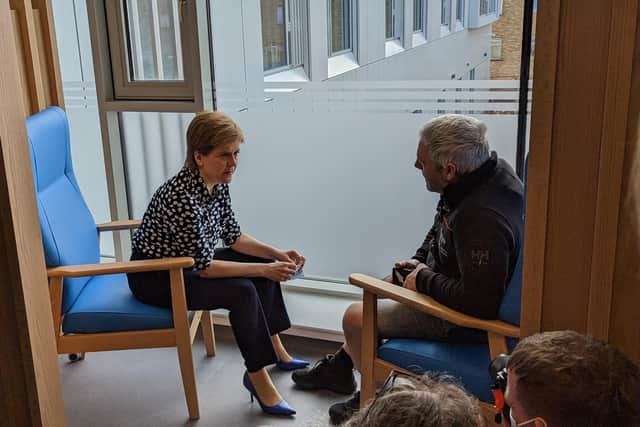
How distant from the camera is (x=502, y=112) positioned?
2.48 meters

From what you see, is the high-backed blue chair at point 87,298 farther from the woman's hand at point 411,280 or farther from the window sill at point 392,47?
the window sill at point 392,47

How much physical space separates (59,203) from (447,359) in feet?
4.88

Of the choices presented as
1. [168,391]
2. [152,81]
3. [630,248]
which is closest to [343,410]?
[168,391]

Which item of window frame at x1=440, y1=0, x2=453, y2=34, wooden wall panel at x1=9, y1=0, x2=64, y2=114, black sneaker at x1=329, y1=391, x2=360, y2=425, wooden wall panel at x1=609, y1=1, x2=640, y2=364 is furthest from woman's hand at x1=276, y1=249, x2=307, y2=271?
wooden wall panel at x1=609, y1=1, x2=640, y2=364

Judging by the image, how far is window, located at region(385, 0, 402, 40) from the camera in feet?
8.55

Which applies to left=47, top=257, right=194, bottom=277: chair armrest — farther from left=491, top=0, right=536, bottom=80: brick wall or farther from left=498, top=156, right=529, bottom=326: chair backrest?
left=491, top=0, right=536, bottom=80: brick wall

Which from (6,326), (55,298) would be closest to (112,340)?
(55,298)

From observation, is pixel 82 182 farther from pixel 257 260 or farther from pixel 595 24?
pixel 595 24

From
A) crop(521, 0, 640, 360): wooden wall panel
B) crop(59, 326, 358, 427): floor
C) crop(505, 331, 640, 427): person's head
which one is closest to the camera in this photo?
crop(505, 331, 640, 427): person's head

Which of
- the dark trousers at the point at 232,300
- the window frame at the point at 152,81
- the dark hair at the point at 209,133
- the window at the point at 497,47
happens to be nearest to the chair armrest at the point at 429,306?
the dark trousers at the point at 232,300

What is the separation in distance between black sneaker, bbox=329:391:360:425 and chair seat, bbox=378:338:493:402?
1.43ft

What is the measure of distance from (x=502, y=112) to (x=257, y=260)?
1.07m

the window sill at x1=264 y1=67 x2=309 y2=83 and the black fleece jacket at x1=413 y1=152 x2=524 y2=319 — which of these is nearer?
the black fleece jacket at x1=413 y1=152 x2=524 y2=319

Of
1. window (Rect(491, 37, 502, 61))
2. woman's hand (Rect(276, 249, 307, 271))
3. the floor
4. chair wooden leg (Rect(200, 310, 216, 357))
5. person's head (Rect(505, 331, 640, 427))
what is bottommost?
the floor
